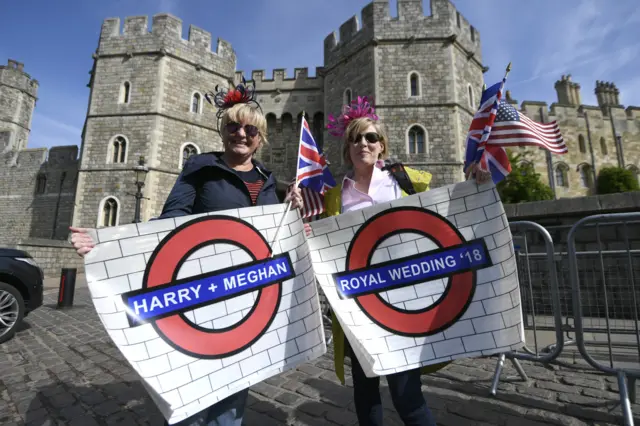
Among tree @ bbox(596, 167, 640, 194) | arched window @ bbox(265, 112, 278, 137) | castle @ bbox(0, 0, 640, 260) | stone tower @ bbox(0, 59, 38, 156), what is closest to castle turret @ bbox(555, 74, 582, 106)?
tree @ bbox(596, 167, 640, 194)

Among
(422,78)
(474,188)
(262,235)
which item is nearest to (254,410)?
(262,235)

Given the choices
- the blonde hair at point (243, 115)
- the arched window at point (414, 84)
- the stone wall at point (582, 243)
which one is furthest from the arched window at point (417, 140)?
the blonde hair at point (243, 115)

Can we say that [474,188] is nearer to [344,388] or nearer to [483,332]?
[483,332]

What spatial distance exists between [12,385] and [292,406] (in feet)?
8.69

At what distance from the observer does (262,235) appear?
1.70 meters

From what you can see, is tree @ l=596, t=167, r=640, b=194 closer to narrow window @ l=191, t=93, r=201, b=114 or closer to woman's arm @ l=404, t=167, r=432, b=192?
narrow window @ l=191, t=93, r=201, b=114

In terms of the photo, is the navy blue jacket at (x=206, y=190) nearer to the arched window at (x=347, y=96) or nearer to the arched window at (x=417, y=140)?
the arched window at (x=417, y=140)

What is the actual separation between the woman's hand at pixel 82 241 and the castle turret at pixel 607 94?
157 ft

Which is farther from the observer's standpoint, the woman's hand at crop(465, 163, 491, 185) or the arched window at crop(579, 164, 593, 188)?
the arched window at crop(579, 164, 593, 188)

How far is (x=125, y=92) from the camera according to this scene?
57.3 ft

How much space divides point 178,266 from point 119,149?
61.7 ft

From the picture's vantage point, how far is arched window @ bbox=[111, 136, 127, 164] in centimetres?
1695

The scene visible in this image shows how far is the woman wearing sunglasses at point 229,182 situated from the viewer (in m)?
1.52

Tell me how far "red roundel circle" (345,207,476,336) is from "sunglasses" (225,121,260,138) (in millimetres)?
836
